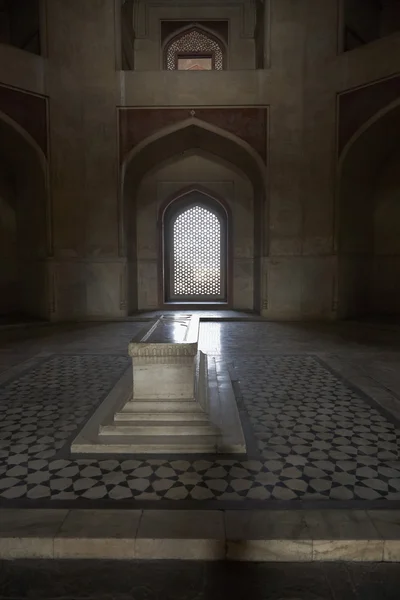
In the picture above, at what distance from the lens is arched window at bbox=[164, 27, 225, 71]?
864cm

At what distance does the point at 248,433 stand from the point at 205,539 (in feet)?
3.31

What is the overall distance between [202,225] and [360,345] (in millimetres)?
4513

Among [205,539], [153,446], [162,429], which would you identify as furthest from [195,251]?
[205,539]

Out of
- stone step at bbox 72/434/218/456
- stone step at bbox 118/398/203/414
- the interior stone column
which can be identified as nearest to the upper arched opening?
the interior stone column

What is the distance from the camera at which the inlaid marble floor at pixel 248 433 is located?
185 cm

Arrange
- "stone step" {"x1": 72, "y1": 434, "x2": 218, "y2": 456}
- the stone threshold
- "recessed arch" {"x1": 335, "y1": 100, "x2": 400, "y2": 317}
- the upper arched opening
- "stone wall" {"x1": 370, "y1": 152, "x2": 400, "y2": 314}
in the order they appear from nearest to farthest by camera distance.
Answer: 1. the stone threshold
2. "stone step" {"x1": 72, "y1": 434, "x2": 218, "y2": 456}
3. "recessed arch" {"x1": 335, "y1": 100, "x2": 400, "y2": 317}
4. the upper arched opening
5. "stone wall" {"x1": 370, "y1": 152, "x2": 400, "y2": 314}

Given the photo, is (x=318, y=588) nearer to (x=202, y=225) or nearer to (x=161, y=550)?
(x=161, y=550)

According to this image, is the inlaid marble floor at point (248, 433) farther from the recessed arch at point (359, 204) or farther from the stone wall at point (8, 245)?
the stone wall at point (8, 245)

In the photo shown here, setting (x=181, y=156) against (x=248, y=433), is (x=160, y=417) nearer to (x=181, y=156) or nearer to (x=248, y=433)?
(x=248, y=433)

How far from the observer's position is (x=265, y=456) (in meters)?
2.21

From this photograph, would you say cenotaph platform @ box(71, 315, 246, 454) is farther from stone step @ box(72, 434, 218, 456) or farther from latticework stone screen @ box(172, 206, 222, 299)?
latticework stone screen @ box(172, 206, 222, 299)

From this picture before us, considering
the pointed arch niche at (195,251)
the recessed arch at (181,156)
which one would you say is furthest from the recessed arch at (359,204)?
the pointed arch niche at (195,251)

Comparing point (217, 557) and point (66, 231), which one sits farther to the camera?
point (66, 231)

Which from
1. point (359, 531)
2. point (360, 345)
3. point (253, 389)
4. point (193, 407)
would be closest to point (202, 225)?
point (360, 345)
